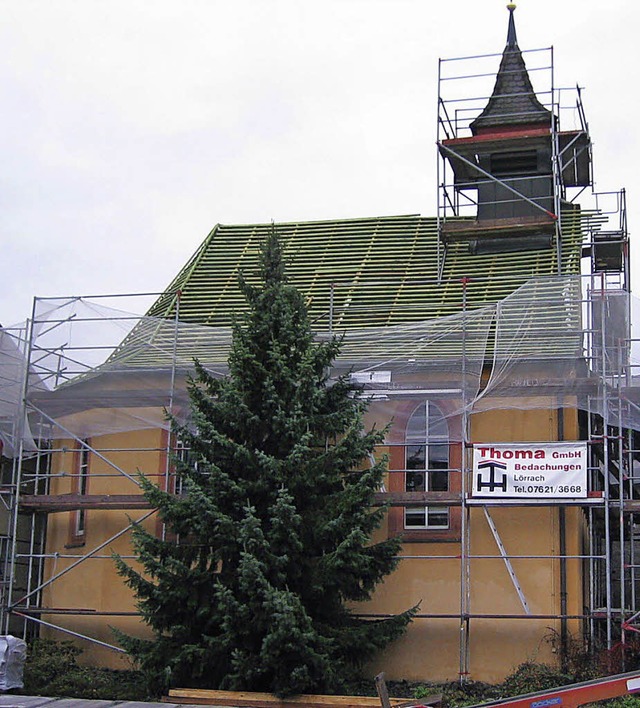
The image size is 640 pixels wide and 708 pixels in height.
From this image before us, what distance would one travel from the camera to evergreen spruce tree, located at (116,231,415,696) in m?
16.3

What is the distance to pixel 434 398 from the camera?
19.7m

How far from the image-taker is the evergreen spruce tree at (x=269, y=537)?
53.4ft

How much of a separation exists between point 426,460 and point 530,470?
7.58 feet

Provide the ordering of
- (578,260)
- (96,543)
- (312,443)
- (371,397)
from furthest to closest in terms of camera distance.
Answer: (578,260), (96,543), (371,397), (312,443)

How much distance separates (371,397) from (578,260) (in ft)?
19.4

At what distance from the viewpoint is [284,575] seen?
16438 millimetres

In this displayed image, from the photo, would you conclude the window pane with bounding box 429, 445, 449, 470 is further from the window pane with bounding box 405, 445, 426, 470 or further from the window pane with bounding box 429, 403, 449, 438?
the window pane with bounding box 429, 403, 449, 438

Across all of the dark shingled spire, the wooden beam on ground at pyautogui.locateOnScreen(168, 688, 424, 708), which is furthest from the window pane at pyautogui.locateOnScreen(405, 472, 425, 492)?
the dark shingled spire

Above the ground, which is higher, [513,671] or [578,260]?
[578,260]

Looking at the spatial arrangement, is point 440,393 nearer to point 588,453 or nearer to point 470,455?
point 470,455

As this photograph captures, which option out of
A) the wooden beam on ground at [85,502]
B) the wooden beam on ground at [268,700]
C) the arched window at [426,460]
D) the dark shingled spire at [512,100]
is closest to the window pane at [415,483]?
the arched window at [426,460]

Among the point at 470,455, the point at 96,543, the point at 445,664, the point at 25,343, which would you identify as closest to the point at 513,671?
the point at 445,664

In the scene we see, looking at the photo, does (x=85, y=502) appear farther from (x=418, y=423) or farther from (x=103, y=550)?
(x=418, y=423)

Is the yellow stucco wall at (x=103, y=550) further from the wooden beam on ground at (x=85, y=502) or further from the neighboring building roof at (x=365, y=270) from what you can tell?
the neighboring building roof at (x=365, y=270)
